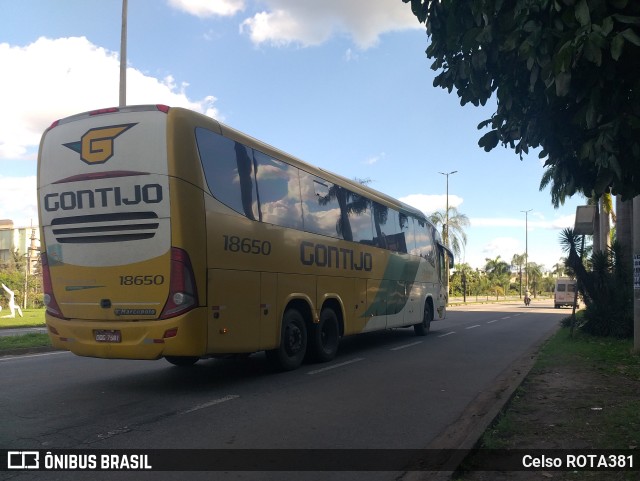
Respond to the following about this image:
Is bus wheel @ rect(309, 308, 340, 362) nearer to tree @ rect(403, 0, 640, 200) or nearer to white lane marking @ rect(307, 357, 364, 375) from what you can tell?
white lane marking @ rect(307, 357, 364, 375)

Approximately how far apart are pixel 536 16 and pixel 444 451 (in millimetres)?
4047

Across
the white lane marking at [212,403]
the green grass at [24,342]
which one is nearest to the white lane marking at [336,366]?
the white lane marking at [212,403]

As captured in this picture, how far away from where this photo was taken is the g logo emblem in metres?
7.54

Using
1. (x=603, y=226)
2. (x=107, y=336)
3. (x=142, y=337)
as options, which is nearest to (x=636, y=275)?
(x=142, y=337)

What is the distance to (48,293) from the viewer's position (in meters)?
7.95

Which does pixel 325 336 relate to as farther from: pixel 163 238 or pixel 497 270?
pixel 497 270

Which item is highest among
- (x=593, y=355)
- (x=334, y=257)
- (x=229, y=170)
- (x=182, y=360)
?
(x=229, y=170)

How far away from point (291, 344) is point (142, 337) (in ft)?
10.1

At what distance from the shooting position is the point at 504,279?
9594cm

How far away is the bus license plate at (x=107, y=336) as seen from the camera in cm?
733

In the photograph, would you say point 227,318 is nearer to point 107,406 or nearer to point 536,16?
point 107,406

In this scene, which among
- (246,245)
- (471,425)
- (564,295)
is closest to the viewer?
(471,425)

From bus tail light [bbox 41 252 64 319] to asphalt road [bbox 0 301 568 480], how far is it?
45.2 inches

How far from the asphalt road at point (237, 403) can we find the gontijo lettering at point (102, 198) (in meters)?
2.68
